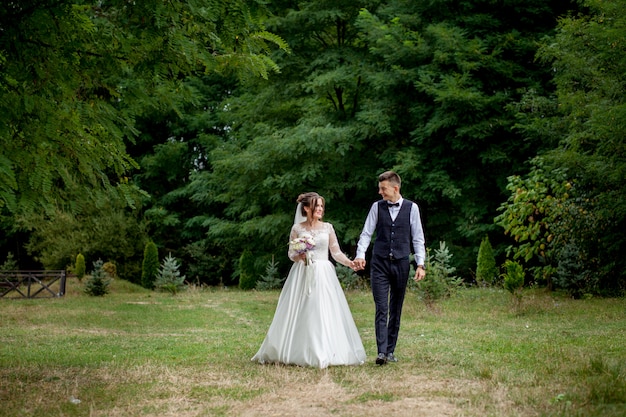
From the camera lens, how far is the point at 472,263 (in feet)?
90.3

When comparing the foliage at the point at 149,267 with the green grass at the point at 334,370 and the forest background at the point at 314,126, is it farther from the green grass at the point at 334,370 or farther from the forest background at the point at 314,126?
the green grass at the point at 334,370

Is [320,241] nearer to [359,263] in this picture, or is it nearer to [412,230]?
[359,263]

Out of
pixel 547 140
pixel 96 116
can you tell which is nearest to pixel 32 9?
pixel 96 116

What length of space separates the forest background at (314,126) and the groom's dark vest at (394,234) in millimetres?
2422

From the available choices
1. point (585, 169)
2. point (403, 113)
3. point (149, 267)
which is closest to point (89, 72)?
point (585, 169)

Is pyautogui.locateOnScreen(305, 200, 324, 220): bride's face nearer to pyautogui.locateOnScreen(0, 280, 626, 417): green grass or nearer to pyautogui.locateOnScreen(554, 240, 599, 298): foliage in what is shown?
A: pyautogui.locateOnScreen(0, 280, 626, 417): green grass

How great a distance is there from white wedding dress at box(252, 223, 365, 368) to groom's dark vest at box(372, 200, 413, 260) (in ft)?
2.34

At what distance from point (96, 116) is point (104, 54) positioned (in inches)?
28.2

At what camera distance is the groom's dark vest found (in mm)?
8906

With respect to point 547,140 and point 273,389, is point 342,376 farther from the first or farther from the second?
point 547,140

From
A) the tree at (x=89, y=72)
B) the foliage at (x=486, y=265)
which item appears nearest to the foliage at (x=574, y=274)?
the foliage at (x=486, y=265)

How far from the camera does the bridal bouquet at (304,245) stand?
31.6ft

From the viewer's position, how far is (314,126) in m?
27.9

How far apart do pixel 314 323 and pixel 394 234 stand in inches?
56.9
